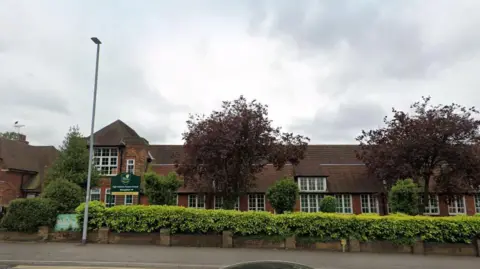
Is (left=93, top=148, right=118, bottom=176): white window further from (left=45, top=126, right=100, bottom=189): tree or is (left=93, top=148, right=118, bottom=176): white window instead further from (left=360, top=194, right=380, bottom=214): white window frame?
(left=360, top=194, right=380, bottom=214): white window frame

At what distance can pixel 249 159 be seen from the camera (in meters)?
25.0

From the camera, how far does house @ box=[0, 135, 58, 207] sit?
3325 centimetres

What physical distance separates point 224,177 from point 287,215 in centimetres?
816

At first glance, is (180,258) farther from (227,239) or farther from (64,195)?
(64,195)

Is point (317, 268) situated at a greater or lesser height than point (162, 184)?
lesser

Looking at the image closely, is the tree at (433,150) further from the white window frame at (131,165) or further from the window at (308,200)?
the white window frame at (131,165)

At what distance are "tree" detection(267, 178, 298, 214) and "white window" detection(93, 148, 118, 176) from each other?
15862mm

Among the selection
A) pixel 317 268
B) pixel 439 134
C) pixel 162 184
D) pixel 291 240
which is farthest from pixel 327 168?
pixel 317 268

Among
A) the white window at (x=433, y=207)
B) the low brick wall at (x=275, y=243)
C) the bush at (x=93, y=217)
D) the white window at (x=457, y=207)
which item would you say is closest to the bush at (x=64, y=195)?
the bush at (x=93, y=217)

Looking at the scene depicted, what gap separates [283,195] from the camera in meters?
27.7

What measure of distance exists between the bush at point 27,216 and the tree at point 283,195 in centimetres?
1579

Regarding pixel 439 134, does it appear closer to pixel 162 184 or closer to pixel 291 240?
pixel 291 240

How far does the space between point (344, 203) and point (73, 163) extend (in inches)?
955

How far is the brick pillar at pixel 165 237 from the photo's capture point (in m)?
16.8
